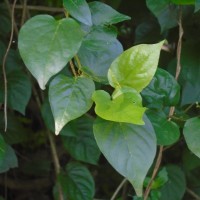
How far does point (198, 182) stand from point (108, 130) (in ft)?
3.06

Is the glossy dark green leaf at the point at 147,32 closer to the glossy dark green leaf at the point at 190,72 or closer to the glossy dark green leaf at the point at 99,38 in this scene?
the glossy dark green leaf at the point at 190,72

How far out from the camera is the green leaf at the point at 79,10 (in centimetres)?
74

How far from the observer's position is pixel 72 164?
4.38 feet

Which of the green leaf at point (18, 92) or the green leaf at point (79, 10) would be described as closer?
the green leaf at point (79, 10)

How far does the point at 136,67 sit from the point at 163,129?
195 millimetres

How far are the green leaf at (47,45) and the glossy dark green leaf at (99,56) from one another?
0.27ft

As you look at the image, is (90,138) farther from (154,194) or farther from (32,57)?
(32,57)

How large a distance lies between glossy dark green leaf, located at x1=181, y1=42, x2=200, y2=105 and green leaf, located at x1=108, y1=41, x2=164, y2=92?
47 centimetres

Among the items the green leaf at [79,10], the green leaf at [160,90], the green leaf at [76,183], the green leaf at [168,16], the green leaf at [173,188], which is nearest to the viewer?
the green leaf at [79,10]

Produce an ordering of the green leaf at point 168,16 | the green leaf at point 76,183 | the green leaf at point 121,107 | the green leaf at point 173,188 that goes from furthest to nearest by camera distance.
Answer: the green leaf at point 173,188 → the green leaf at point 76,183 → the green leaf at point 168,16 → the green leaf at point 121,107

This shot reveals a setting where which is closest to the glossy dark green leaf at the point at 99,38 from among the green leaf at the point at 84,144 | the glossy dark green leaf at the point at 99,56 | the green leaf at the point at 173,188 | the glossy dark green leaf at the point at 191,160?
the glossy dark green leaf at the point at 99,56

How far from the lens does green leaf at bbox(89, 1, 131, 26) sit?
0.80 meters

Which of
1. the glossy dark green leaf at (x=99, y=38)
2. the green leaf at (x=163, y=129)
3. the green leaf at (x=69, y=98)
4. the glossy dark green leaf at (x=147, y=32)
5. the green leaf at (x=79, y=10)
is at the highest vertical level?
the green leaf at (x=79, y=10)

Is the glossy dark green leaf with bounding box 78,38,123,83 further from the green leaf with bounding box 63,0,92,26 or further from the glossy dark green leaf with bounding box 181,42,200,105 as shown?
the glossy dark green leaf with bounding box 181,42,200,105
